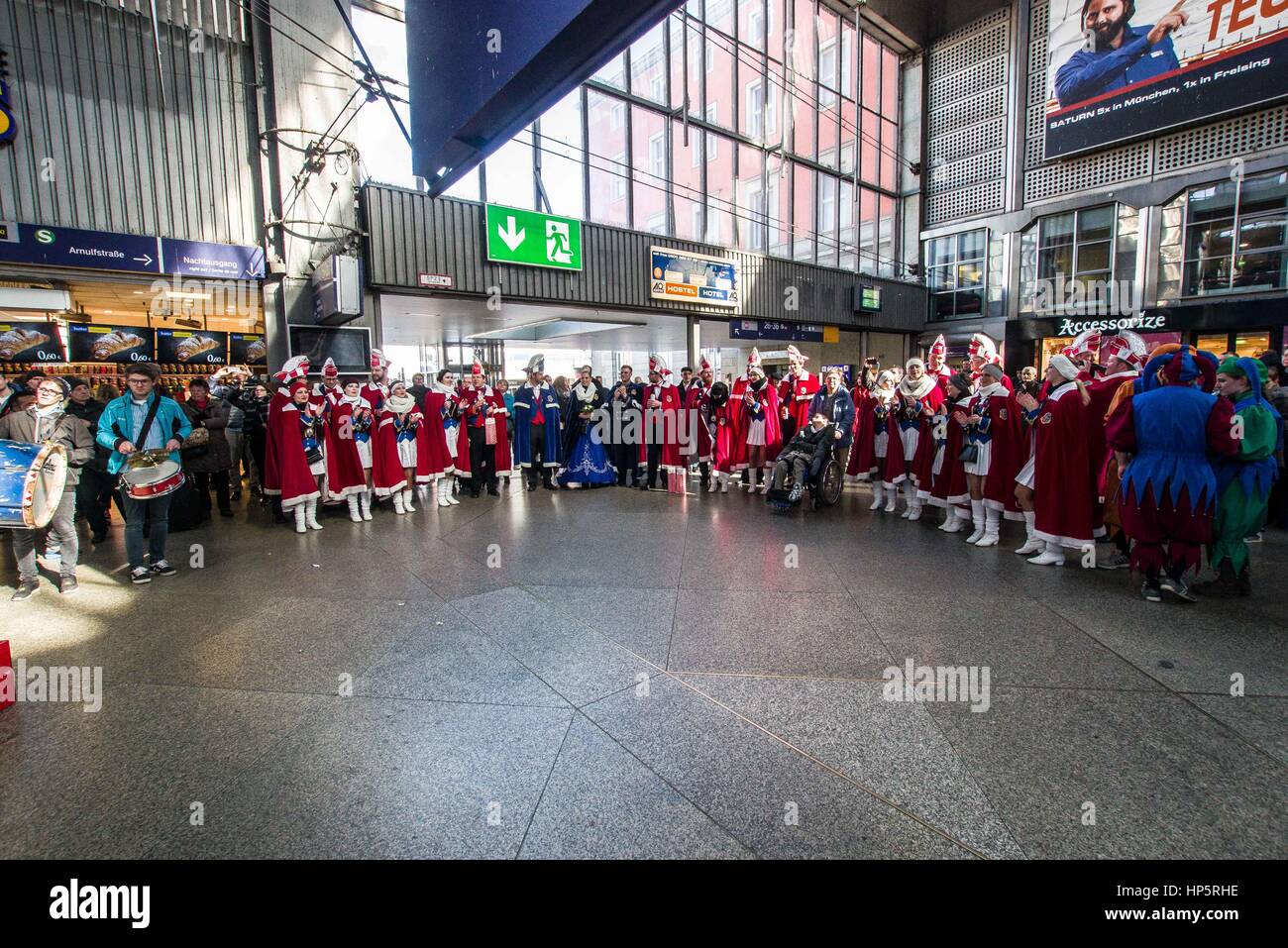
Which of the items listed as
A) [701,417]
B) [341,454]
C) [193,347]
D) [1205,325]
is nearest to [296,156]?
[193,347]

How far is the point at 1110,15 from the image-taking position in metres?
16.8

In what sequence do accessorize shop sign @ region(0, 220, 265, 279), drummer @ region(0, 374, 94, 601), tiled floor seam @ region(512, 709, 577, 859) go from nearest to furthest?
1. tiled floor seam @ region(512, 709, 577, 859)
2. drummer @ region(0, 374, 94, 601)
3. accessorize shop sign @ region(0, 220, 265, 279)

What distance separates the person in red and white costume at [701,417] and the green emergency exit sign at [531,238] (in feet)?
15.5

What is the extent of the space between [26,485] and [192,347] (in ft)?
23.6

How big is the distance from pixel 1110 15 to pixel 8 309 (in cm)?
2573

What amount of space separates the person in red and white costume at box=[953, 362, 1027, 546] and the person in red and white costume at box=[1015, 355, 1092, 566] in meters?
0.38

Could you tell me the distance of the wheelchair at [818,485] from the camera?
27.4 ft

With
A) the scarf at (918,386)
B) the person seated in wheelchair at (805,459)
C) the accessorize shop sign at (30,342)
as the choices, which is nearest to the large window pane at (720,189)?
the person seated in wheelchair at (805,459)

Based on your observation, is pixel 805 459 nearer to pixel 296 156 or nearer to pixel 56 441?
pixel 56 441

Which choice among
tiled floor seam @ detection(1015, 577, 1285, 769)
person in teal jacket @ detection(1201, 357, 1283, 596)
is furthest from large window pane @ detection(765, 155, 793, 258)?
tiled floor seam @ detection(1015, 577, 1285, 769)

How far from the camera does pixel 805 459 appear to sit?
27.3 ft

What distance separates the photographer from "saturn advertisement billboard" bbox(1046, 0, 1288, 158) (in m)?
14.5

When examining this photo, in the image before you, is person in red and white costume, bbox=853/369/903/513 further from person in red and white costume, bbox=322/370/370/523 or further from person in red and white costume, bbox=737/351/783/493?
person in red and white costume, bbox=322/370/370/523
